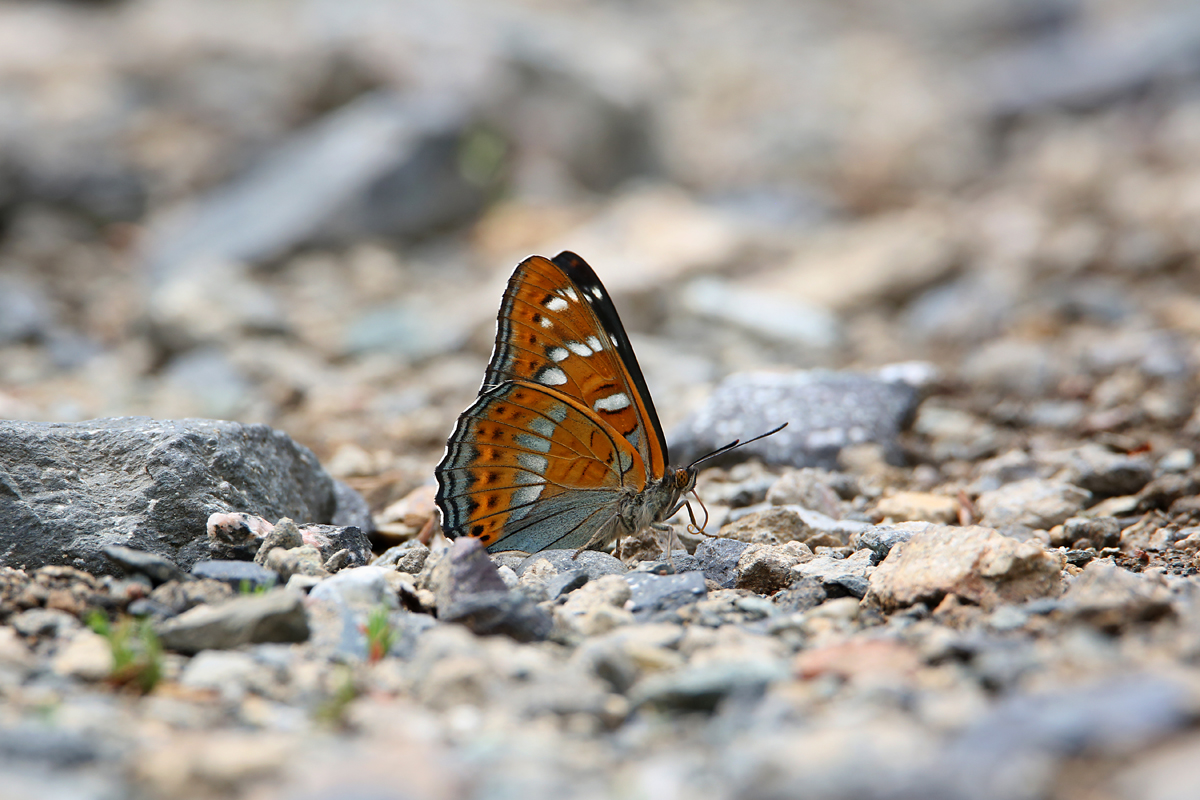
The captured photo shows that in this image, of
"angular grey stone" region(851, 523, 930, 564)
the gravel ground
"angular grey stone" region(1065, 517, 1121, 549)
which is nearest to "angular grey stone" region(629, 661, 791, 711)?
the gravel ground

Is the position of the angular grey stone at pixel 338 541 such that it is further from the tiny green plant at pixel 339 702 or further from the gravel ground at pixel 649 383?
the tiny green plant at pixel 339 702

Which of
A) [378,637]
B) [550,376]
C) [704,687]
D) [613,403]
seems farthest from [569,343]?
[704,687]

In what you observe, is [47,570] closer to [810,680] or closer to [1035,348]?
[810,680]

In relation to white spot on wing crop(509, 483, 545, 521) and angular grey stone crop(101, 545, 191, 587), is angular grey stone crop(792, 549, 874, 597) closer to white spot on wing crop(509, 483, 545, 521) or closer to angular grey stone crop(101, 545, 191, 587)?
white spot on wing crop(509, 483, 545, 521)

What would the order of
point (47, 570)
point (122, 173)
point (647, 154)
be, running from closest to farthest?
point (47, 570), point (122, 173), point (647, 154)

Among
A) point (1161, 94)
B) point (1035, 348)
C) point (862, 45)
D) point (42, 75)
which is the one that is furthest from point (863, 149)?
point (42, 75)
